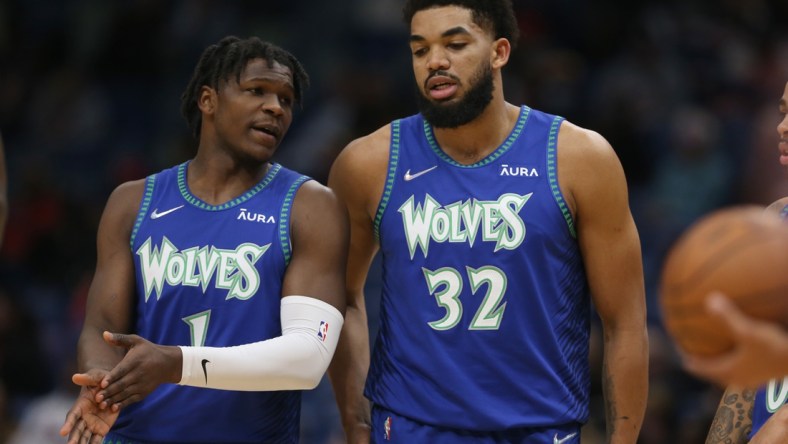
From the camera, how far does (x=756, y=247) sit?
3510mm

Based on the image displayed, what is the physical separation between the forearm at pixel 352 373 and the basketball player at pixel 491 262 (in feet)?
0.50

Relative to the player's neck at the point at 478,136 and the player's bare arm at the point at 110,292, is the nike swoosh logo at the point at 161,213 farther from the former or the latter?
the player's neck at the point at 478,136

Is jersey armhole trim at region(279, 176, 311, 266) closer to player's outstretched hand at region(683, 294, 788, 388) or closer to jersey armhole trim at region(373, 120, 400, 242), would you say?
jersey armhole trim at region(373, 120, 400, 242)

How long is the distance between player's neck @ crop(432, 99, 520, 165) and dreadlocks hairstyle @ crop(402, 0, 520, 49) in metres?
0.30

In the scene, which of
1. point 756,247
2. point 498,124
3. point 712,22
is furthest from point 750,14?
point 756,247

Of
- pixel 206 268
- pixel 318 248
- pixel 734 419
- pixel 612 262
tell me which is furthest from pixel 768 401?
pixel 206 268

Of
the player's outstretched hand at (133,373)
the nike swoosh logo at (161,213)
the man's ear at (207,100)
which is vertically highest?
the man's ear at (207,100)

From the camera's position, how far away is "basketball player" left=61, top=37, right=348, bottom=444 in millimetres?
5125

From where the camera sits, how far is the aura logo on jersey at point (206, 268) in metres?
5.20

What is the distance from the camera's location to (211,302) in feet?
17.0

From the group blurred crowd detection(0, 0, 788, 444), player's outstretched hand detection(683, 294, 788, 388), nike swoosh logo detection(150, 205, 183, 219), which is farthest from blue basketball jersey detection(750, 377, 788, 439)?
blurred crowd detection(0, 0, 788, 444)

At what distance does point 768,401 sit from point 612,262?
0.83 m

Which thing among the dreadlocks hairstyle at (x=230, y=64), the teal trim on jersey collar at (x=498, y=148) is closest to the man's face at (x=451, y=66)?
the teal trim on jersey collar at (x=498, y=148)

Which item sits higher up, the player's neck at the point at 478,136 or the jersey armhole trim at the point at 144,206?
the player's neck at the point at 478,136
